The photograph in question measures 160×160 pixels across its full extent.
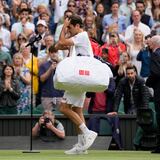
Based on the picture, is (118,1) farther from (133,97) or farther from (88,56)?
(88,56)

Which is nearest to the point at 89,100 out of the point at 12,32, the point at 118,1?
the point at 12,32

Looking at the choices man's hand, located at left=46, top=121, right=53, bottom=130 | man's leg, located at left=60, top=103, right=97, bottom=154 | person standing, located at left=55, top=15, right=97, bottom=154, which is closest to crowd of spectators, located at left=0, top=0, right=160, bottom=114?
man's hand, located at left=46, top=121, right=53, bottom=130

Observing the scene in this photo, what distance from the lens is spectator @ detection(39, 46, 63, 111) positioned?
65.3 ft

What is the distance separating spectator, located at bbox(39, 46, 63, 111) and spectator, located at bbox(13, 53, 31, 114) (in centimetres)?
37

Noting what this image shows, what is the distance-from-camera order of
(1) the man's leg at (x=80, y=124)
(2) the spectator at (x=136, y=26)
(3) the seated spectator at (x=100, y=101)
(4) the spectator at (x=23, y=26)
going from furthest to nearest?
(4) the spectator at (x=23, y=26) < (2) the spectator at (x=136, y=26) < (3) the seated spectator at (x=100, y=101) < (1) the man's leg at (x=80, y=124)

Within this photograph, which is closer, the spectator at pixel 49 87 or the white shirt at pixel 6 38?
the spectator at pixel 49 87

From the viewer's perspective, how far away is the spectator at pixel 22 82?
20156 mm

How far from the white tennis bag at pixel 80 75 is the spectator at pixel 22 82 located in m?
5.11

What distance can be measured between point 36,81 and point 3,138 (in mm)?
2154

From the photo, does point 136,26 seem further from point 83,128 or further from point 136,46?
point 83,128

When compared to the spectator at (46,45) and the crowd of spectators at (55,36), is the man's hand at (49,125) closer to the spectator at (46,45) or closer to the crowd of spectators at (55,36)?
the crowd of spectators at (55,36)

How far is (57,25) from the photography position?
2369cm

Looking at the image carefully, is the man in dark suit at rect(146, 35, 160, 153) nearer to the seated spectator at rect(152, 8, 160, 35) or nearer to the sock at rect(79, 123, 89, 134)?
the sock at rect(79, 123, 89, 134)

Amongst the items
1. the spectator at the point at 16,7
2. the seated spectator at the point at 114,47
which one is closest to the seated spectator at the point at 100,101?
the seated spectator at the point at 114,47
